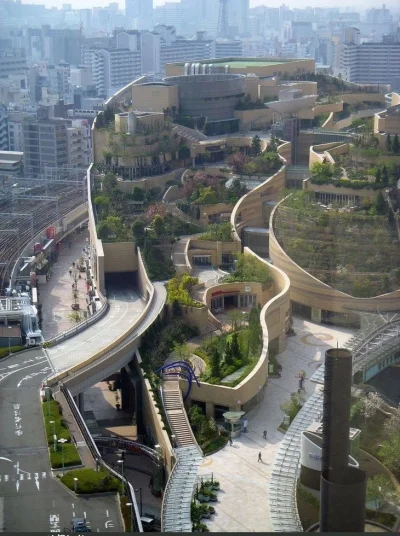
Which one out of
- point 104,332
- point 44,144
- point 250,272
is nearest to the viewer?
point 104,332

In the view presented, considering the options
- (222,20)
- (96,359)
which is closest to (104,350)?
(96,359)

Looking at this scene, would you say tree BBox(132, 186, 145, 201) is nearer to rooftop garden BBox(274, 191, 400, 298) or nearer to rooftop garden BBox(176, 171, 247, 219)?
rooftop garden BBox(176, 171, 247, 219)

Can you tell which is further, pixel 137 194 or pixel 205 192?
pixel 137 194

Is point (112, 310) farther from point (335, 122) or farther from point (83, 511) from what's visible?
point (335, 122)

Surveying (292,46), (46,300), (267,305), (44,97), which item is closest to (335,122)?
(46,300)

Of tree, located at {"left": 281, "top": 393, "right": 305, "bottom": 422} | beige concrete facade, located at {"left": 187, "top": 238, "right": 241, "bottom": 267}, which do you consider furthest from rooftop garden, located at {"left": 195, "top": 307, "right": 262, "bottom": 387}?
beige concrete facade, located at {"left": 187, "top": 238, "right": 241, "bottom": 267}

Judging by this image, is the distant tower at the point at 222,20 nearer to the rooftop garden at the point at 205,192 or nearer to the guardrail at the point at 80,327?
the rooftop garden at the point at 205,192

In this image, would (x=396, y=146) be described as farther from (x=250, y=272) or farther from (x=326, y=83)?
(x=326, y=83)
